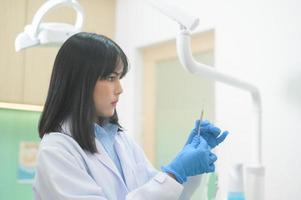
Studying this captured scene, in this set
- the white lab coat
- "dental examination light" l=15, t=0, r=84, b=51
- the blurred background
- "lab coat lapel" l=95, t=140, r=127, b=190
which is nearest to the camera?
the white lab coat

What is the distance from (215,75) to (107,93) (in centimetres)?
39

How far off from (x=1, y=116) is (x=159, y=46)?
38.8 inches

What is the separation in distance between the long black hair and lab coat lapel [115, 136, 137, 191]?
0.12m

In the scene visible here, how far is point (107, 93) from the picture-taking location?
1.04 metres

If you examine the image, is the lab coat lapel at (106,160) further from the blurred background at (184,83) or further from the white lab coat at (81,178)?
the blurred background at (184,83)

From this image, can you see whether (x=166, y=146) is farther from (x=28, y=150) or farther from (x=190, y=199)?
(x=190, y=199)

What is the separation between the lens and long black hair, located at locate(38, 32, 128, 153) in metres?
1.03

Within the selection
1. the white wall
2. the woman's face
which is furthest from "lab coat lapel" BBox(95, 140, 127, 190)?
the white wall

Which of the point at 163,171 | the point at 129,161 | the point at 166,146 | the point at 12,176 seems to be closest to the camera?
the point at 163,171

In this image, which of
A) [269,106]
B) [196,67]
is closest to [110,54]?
[196,67]

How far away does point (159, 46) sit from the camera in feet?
7.75

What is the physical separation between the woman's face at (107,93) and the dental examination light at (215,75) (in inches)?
7.5

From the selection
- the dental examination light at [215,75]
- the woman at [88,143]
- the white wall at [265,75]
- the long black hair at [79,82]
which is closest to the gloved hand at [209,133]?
the woman at [88,143]

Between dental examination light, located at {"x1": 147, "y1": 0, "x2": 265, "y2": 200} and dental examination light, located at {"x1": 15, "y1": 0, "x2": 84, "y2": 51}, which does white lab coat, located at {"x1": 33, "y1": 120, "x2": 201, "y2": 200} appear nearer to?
dental examination light, located at {"x1": 147, "y1": 0, "x2": 265, "y2": 200}
